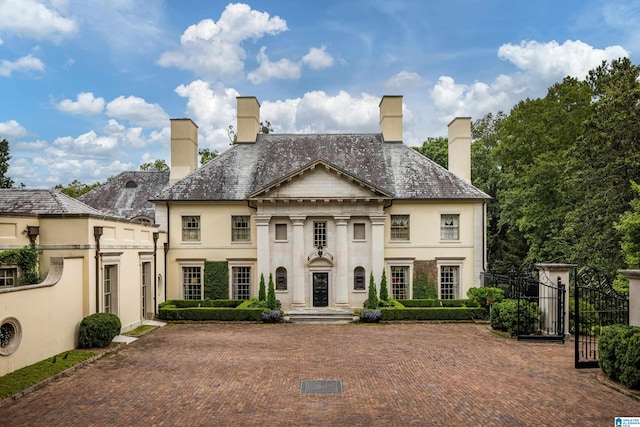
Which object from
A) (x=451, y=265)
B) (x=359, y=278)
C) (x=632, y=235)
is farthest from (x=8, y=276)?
(x=632, y=235)

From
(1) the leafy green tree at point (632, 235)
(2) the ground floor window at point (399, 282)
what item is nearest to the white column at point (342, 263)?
(2) the ground floor window at point (399, 282)

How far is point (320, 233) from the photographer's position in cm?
2973

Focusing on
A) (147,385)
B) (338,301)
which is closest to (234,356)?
(147,385)

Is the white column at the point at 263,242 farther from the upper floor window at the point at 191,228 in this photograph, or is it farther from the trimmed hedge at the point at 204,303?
the upper floor window at the point at 191,228

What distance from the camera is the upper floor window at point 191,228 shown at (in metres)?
30.4

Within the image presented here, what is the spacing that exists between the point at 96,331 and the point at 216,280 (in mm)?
12169

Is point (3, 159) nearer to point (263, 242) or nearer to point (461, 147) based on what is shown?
point (263, 242)

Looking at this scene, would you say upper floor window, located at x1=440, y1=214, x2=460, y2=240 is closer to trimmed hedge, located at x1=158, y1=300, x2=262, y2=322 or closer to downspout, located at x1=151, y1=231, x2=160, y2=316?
trimmed hedge, located at x1=158, y1=300, x2=262, y2=322

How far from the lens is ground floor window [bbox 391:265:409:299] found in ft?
100

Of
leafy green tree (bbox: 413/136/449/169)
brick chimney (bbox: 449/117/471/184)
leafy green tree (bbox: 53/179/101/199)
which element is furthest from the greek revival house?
leafy green tree (bbox: 53/179/101/199)

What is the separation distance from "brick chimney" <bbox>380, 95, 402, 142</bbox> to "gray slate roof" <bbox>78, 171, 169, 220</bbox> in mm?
17487

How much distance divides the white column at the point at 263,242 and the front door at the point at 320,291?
3146 mm

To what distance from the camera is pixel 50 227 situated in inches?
730

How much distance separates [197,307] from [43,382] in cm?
1443
